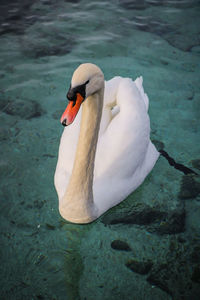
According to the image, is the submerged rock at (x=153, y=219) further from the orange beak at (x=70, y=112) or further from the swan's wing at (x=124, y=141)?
the orange beak at (x=70, y=112)

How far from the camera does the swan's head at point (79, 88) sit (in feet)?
7.18

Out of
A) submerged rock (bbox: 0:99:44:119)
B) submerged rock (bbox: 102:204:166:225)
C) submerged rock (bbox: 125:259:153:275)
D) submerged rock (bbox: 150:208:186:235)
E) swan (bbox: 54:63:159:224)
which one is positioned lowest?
submerged rock (bbox: 150:208:186:235)

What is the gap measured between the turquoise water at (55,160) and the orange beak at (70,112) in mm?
1371

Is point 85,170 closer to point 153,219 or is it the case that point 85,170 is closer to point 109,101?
point 153,219

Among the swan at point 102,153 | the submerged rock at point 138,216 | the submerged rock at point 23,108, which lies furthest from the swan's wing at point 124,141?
the submerged rock at point 23,108

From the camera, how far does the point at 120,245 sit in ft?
10.1

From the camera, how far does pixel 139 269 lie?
287 cm

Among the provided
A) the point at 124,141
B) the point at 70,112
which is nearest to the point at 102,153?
the point at 124,141

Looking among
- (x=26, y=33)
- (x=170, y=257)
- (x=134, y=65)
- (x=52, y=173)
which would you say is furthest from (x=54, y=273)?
(x=26, y=33)

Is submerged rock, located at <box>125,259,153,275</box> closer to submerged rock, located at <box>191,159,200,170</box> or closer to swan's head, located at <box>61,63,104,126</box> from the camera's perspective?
swan's head, located at <box>61,63,104,126</box>

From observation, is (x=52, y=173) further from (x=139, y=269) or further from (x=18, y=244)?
(x=139, y=269)

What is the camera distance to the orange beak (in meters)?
2.15

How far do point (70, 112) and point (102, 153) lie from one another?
1224 millimetres

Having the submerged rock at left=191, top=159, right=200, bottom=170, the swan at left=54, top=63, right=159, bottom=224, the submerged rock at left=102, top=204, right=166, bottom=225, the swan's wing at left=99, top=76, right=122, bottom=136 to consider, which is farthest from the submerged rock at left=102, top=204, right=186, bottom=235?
the swan's wing at left=99, top=76, right=122, bottom=136
